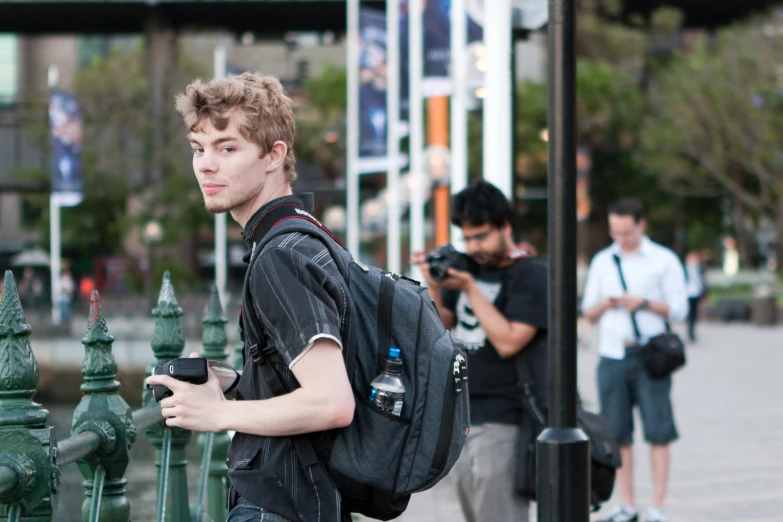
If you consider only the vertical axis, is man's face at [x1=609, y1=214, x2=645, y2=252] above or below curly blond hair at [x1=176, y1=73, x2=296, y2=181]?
below

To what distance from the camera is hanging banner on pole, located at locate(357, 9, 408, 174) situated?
2173 centimetres

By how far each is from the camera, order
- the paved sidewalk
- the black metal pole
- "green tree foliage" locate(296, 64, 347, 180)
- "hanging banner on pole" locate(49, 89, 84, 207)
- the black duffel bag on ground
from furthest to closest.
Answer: "green tree foliage" locate(296, 64, 347, 180) → "hanging banner on pole" locate(49, 89, 84, 207) → the paved sidewalk → the black duffel bag on ground → the black metal pole

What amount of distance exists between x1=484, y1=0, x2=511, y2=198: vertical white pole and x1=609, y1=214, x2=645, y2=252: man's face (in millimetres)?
1468

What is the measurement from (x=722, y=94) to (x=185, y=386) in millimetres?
43647

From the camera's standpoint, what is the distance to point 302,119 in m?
51.8

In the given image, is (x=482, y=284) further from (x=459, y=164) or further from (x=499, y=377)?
(x=459, y=164)

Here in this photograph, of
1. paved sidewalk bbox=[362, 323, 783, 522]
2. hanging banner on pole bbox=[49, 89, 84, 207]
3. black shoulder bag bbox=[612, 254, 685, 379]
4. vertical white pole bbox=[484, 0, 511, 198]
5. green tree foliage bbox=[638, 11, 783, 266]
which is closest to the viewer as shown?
black shoulder bag bbox=[612, 254, 685, 379]

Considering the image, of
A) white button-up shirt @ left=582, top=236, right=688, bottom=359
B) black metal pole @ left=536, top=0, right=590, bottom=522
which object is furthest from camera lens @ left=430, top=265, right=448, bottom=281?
white button-up shirt @ left=582, top=236, right=688, bottom=359

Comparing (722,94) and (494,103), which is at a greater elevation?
(722,94)

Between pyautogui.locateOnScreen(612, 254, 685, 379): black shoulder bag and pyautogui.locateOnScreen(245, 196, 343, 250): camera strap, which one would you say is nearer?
pyautogui.locateOnScreen(245, 196, 343, 250): camera strap

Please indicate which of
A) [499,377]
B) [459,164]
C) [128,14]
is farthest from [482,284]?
[128,14]

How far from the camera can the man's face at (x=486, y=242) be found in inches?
202

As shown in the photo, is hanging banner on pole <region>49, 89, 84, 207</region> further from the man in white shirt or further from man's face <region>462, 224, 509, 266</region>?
man's face <region>462, 224, 509, 266</region>

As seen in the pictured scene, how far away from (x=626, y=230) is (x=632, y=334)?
669 mm
